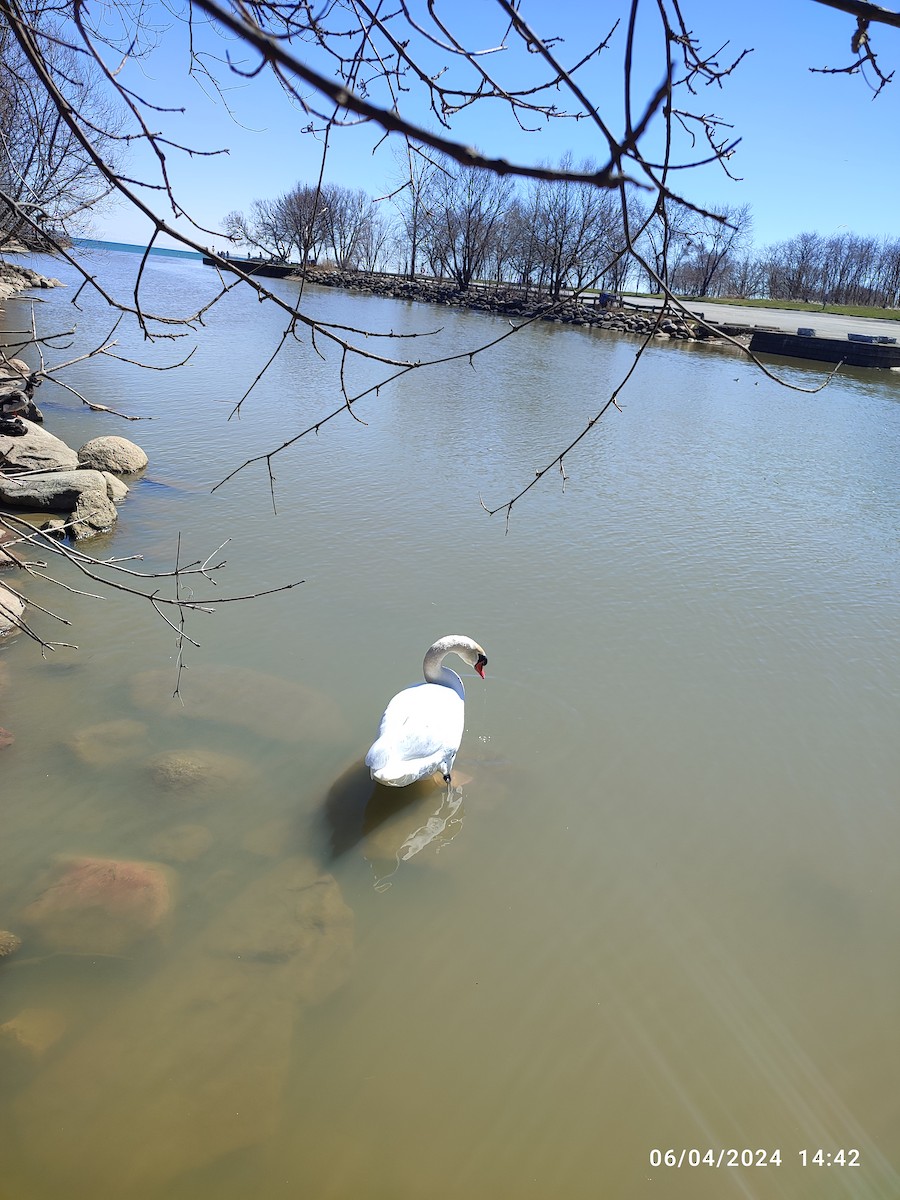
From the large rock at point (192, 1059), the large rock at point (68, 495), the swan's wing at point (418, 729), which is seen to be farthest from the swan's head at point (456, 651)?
the large rock at point (68, 495)

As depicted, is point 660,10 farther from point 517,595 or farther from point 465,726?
point 517,595

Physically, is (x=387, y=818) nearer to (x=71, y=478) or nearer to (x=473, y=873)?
(x=473, y=873)

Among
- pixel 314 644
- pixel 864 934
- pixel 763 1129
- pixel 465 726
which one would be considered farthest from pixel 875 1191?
pixel 314 644

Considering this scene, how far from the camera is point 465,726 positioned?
5.20m

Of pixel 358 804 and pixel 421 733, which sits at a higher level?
pixel 421 733

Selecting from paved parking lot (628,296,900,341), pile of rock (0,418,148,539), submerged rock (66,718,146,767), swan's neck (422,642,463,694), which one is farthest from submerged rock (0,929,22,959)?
paved parking lot (628,296,900,341)

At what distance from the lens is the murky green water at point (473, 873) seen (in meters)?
2.90

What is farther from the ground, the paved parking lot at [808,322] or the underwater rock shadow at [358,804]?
the paved parking lot at [808,322]

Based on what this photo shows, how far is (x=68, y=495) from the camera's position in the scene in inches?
316

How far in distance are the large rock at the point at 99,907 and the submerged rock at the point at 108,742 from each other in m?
0.84
